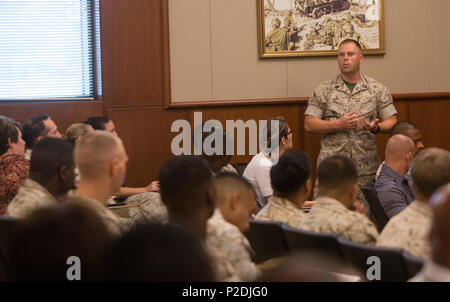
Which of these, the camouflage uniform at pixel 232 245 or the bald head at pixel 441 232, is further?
the camouflage uniform at pixel 232 245

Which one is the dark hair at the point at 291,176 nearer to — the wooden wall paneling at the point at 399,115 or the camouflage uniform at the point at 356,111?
the camouflage uniform at the point at 356,111

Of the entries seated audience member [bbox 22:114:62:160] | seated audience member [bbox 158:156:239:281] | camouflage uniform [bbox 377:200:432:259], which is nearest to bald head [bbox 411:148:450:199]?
camouflage uniform [bbox 377:200:432:259]

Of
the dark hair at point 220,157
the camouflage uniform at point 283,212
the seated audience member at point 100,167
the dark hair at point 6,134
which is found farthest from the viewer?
the dark hair at point 6,134

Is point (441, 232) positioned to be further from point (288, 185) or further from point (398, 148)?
point (398, 148)

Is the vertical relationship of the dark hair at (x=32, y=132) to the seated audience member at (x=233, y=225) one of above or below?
above

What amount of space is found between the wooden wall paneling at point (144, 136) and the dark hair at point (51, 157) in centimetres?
317

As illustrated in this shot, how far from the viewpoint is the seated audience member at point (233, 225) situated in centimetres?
237

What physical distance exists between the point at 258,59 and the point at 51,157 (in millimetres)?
3701

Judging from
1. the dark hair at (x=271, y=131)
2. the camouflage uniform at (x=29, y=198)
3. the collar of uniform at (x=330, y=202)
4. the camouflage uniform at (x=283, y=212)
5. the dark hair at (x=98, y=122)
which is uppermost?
the dark hair at (x=98, y=122)

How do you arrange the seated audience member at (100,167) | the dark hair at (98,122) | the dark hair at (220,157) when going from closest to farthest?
the seated audience member at (100,167) < the dark hair at (220,157) < the dark hair at (98,122)

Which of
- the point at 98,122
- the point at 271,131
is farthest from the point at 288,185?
the point at 98,122

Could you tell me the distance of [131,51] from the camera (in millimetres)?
6195

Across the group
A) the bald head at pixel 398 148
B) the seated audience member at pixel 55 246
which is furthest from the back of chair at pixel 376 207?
the seated audience member at pixel 55 246

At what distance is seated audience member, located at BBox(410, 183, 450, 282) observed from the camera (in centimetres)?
138
